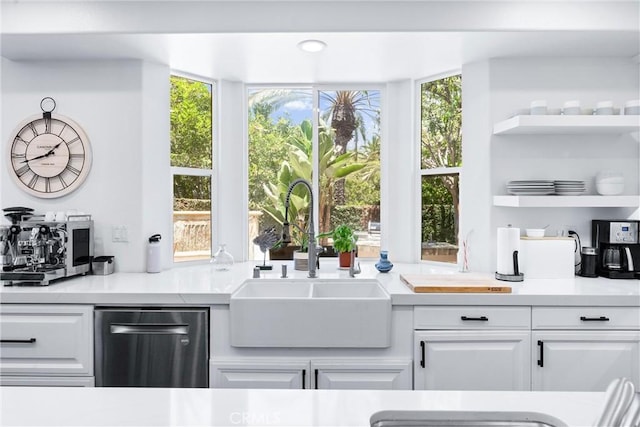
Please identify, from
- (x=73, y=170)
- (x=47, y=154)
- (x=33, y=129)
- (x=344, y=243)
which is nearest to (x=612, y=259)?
(x=344, y=243)

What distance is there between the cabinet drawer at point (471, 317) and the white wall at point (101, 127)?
1.84m

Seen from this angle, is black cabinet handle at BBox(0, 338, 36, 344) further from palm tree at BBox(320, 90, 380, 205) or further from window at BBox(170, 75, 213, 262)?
palm tree at BBox(320, 90, 380, 205)

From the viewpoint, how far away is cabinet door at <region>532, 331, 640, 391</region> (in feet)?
6.82

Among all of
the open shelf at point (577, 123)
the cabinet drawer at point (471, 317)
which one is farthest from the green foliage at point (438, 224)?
the cabinet drawer at point (471, 317)

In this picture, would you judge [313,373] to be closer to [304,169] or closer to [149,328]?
[149,328]

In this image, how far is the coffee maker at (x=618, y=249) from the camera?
248 centimetres

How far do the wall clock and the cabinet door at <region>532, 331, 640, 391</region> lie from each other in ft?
9.40

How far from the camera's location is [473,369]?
2.08 metres

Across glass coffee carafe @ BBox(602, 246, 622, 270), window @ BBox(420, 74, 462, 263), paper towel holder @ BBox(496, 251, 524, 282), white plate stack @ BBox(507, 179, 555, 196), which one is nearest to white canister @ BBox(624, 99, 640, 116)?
white plate stack @ BBox(507, 179, 555, 196)

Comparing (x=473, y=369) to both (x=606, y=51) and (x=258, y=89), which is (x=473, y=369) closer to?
(x=606, y=51)

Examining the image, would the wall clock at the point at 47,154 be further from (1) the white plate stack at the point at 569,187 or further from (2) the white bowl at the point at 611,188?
(2) the white bowl at the point at 611,188

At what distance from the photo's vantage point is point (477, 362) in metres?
2.08

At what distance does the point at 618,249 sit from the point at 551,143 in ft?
2.47

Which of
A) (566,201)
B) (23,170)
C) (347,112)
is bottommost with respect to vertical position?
(566,201)
